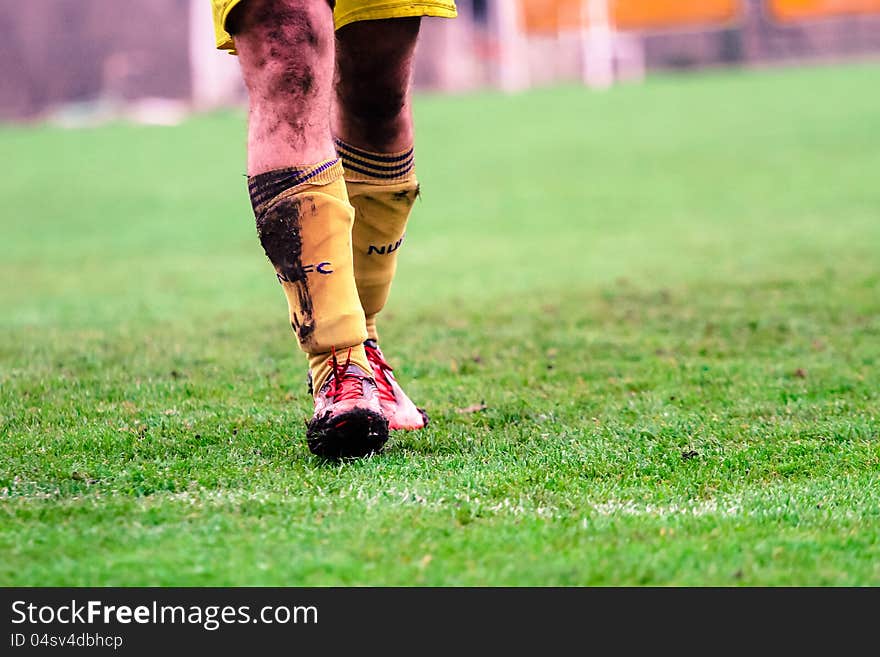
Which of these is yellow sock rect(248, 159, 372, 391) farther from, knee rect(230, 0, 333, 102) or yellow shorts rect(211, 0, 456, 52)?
yellow shorts rect(211, 0, 456, 52)

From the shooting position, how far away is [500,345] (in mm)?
3490

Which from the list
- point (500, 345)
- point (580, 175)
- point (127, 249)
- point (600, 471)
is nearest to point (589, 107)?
point (580, 175)

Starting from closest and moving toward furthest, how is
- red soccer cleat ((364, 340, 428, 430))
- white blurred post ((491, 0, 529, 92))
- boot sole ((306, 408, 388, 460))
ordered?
1. boot sole ((306, 408, 388, 460))
2. red soccer cleat ((364, 340, 428, 430))
3. white blurred post ((491, 0, 529, 92))

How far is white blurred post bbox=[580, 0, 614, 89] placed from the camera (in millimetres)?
24906

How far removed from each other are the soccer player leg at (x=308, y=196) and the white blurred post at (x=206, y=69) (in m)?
21.8

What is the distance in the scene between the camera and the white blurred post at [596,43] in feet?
81.7

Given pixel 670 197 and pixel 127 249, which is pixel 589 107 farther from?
pixel 127 249

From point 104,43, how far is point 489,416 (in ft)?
75.8

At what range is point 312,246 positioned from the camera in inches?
82.2

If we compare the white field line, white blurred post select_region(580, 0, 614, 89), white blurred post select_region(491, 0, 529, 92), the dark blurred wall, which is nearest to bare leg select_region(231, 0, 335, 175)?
the white field line

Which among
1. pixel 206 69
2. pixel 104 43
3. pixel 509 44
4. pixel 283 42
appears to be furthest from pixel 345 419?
pixel 509 44

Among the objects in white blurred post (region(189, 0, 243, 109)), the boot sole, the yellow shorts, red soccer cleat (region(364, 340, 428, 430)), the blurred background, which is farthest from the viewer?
the blurred background

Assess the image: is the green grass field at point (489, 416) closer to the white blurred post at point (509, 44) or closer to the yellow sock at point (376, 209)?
the yellow sock at point (376, 209)
